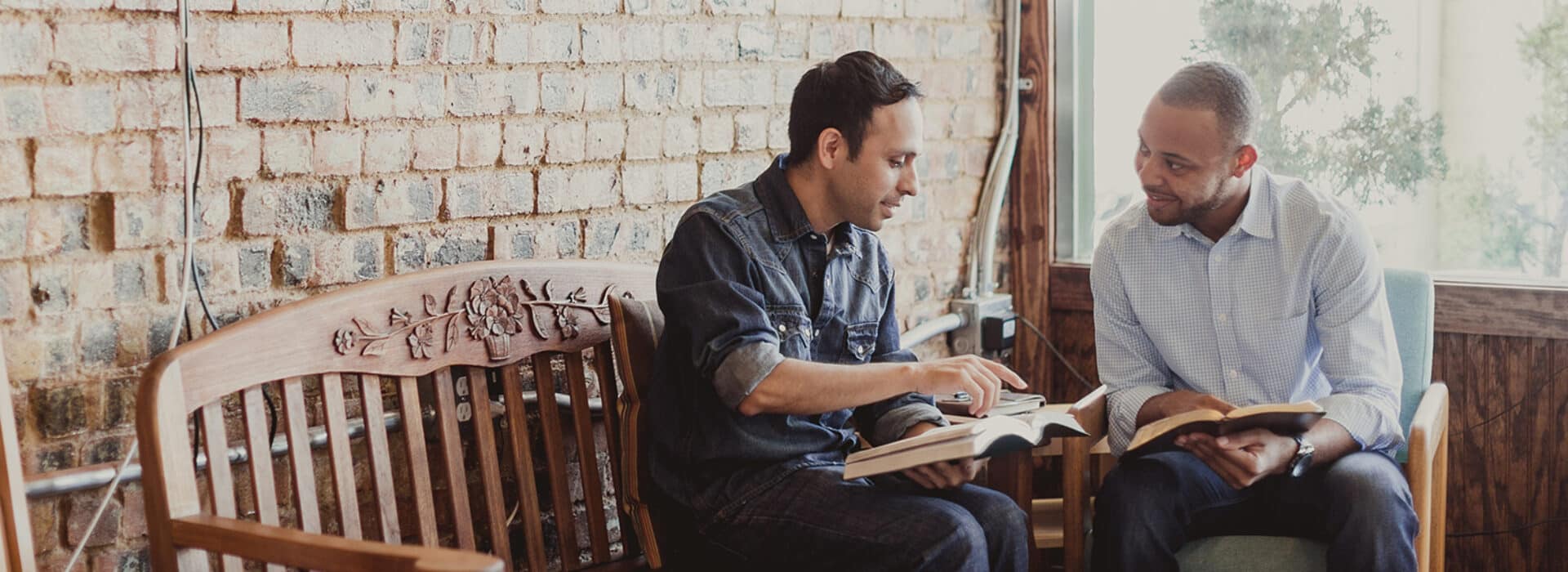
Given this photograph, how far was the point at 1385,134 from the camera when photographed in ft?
10.2

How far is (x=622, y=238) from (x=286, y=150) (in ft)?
2.22

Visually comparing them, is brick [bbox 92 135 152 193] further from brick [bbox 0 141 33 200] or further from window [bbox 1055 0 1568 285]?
window [bbox 1055 0 1568 285]

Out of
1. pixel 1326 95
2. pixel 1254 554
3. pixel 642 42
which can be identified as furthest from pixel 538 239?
pixel 1326 95

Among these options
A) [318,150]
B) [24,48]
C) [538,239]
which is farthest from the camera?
[538,239]

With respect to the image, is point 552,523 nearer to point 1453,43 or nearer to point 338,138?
point 338,138

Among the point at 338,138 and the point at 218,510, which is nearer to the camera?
the point at 218,510

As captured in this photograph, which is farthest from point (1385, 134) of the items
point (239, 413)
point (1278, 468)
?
point (239, 413)

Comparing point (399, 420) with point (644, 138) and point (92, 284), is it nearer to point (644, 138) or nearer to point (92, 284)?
point (92, 284)

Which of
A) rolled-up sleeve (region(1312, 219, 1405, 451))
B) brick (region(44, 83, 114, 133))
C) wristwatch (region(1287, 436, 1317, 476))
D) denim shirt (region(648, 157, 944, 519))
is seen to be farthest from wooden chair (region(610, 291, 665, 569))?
rolled-up sleeve (region(1312, 219, 1405, 451))

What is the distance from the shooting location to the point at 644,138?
2.66 m

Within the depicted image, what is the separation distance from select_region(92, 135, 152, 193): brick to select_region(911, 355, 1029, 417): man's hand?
1143mm

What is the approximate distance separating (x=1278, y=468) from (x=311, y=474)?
148cm

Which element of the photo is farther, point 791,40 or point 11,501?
point 791,40

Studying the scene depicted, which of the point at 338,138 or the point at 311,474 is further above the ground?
the point at 338,138
